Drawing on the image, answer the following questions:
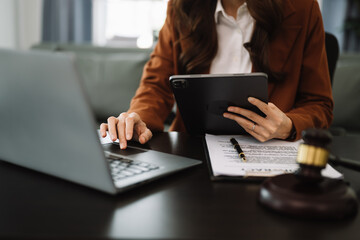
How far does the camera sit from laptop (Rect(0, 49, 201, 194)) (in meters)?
0.43

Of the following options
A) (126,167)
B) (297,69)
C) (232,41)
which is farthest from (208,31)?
(126,167)

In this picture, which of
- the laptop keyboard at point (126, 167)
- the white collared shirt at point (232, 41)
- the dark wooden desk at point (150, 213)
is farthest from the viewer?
the white collared shirt at point (232, 41)

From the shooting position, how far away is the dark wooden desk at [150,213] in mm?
390

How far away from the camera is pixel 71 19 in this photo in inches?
150

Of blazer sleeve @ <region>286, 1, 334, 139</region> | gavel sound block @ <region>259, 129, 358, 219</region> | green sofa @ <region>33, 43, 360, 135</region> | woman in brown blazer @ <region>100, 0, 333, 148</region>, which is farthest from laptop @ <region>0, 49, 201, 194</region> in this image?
green sofa @ <region>33, 43, 360, 135</region>

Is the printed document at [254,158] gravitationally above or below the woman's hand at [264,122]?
below

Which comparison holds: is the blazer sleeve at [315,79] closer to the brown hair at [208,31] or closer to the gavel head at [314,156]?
the brown hair at [208,31]

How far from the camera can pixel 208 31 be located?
46.0 inches

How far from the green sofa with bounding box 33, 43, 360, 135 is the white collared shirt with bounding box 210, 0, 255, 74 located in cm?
97

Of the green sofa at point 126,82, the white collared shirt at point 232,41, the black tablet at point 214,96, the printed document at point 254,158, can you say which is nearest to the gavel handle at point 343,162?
the printed document at point 254,158

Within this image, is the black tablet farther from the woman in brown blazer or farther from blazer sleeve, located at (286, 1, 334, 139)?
blazer sleeve, located at (286, 1, 334, 139)

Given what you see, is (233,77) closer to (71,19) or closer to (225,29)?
(225,29)

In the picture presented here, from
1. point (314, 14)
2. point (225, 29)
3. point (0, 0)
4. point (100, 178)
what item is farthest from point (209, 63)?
point (0, 0)

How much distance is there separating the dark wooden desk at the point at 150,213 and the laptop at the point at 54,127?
22 mm
